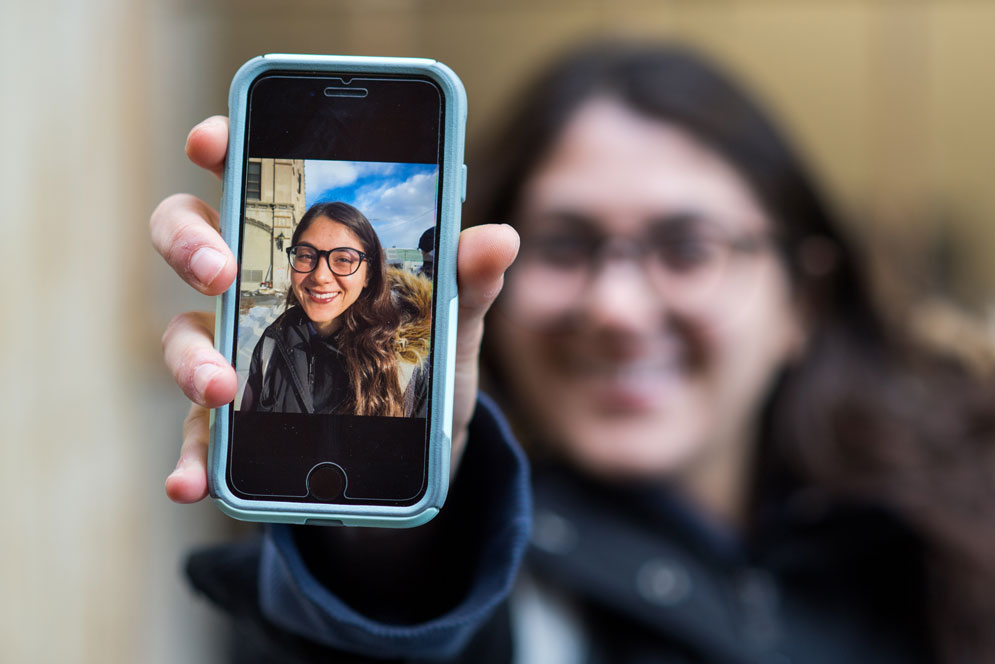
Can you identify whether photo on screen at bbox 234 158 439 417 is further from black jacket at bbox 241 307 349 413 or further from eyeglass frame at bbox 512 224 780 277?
eyeglass frame at bbox 512 224 780 277

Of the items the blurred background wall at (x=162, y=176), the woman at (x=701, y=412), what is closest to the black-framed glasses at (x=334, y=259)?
Result: the blurred background wall at (x=162, y=176)

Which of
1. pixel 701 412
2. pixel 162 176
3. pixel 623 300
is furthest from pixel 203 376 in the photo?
pixel 162 176

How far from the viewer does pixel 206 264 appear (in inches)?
14.7

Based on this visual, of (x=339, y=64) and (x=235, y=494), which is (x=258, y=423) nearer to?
(x=235, y=494)

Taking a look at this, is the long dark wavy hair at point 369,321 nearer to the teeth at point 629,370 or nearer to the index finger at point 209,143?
the index finger at point 209,143

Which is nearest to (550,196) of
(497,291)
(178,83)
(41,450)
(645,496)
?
(645,496)

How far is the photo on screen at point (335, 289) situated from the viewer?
1.28ft

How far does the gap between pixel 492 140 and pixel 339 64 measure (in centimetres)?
80

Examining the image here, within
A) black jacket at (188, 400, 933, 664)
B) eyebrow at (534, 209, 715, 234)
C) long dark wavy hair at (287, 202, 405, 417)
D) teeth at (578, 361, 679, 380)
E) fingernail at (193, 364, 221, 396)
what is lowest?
black jacket at (188, 400, 933, 664)

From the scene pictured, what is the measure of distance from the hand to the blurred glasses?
520 mm

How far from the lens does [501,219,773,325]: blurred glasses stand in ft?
3.07

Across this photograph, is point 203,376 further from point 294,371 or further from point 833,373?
point 833,373

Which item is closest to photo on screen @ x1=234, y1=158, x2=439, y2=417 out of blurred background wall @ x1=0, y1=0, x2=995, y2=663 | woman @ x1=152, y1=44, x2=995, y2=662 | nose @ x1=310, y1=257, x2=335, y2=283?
nose @ x1=310, y1=257, x2=335, y2=283

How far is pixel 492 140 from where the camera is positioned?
1.19m
